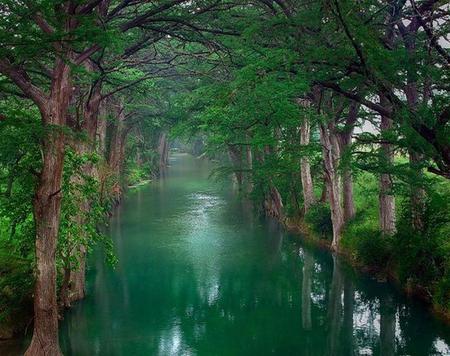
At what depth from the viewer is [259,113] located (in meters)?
17.8

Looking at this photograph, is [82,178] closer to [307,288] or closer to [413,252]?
[307,288]

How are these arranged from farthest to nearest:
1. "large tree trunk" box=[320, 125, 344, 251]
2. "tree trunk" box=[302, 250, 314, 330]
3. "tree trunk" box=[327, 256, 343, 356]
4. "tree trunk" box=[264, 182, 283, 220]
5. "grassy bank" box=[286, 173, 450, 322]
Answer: "tree trunk" box=[264, 182, 283, 220] < "large tree trunk" box=[320, 125, 344, 251] < "tree trunk" box=[302, 250, 314, 330] < "grassy bank" box=[286, 173, 450, 322] < "tree trunk" box=[327, 256, 343, 356]

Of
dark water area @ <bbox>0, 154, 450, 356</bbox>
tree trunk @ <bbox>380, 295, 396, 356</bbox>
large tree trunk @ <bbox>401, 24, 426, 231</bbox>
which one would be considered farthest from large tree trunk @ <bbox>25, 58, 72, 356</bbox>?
tree trunk @ <bbox>380, 295, 396, 356</bbox>

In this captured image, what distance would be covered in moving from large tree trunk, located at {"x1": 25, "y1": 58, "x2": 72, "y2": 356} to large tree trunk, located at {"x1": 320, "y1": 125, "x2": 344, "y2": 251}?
534 inches

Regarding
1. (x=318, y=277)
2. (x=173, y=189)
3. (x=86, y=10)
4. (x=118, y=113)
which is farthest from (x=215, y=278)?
(x=173, y=189)

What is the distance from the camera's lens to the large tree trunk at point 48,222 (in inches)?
412

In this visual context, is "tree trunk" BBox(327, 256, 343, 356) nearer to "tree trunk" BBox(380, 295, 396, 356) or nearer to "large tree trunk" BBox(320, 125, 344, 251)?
"tree trunk" BBox(380, 295, 396, 356)

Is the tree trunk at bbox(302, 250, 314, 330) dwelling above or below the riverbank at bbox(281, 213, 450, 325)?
below

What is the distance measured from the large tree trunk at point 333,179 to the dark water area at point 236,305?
4.44 feet

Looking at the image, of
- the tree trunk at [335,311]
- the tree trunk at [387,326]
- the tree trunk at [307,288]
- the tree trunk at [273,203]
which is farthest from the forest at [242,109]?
the tree trunk at [273,203]

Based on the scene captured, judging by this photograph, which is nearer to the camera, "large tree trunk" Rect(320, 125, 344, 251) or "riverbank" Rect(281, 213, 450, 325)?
"riverbank" Rect(281, 213, 450, 325)

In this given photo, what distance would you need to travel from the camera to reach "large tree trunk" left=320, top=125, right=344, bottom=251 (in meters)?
21.7

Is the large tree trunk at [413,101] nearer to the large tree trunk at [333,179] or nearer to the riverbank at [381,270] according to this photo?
the riverbank at [381,270]

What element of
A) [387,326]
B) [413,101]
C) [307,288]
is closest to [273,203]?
[307,288]
